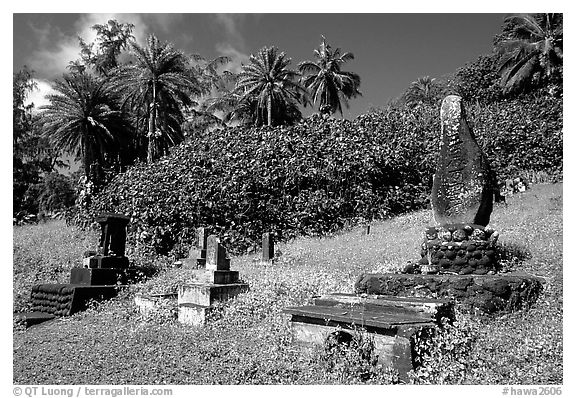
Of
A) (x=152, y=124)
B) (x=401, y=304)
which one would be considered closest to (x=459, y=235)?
(x=401, y=304)

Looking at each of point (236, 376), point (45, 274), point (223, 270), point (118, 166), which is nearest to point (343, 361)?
point (236, 376)

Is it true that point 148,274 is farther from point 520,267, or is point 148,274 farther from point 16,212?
point 16,212

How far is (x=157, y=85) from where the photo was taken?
26.9 m

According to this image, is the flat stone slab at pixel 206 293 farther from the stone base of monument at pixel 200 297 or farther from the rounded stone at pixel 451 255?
the rounded stone at pixel 451 255

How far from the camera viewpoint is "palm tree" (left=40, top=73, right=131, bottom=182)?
79.0ft

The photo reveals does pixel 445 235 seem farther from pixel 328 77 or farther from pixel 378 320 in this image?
pixel 328 77

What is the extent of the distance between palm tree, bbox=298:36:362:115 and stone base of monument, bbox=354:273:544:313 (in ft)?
103

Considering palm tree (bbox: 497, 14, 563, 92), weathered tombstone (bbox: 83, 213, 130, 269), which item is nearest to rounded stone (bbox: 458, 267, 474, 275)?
weathered tombstone (bbox: 83, 213, 130, 269)

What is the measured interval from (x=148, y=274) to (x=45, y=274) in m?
3.20

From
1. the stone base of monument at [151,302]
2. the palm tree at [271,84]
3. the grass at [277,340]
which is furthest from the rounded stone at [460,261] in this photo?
the palm tree at [271,84]

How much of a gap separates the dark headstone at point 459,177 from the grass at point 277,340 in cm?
154

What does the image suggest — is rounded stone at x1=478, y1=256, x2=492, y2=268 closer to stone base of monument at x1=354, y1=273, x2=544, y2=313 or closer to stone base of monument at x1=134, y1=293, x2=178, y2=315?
stone base of monument at x1=354, y1=273, x2=544, y2=313

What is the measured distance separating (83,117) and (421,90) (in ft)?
104

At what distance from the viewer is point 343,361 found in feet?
16.7
